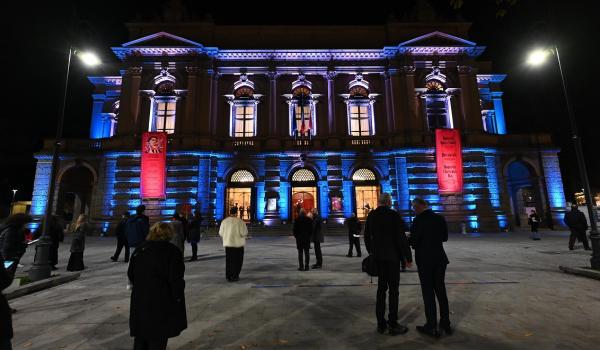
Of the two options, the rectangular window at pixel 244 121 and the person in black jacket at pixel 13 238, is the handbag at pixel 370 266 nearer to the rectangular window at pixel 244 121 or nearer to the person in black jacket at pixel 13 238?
the person in black jacket at pixel 13 238

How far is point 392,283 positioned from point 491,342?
1539mm

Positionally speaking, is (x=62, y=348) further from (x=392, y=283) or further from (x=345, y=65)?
(x=345, y=65)

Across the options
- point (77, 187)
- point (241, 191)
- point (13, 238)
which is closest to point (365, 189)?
point (241, 191)

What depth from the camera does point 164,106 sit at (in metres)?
28.0

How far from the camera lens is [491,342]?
4426mm

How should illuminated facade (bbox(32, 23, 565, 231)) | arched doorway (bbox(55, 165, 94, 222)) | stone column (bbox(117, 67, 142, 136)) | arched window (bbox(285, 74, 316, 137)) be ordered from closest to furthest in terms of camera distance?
illuminated facade (bbox(32, 23, 565, 231))
stone column (bbox(117, 67, 142, 136))
arched doorway (bbox(55, 165, 94, 222))
arched window (bbox(285, 74, 316, 137))

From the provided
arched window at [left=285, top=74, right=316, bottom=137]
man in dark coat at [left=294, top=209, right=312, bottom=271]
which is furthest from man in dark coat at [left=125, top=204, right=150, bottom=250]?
arched window at [left=285, top=74, right=316, bottom=137]

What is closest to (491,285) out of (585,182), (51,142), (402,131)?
(585,182)

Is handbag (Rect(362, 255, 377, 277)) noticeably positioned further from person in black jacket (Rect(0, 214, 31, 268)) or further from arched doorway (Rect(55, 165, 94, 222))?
arched doorway (Rect(55, 165, 94, 222))

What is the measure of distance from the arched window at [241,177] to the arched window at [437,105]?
55.8 feet

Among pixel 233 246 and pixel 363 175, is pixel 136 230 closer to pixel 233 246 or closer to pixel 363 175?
pixel 233 246

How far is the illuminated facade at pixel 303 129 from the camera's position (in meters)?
25.9

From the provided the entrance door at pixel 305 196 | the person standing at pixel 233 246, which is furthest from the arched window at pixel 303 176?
the person standing at pixel 233 246

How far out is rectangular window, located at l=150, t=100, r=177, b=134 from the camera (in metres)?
27.6
